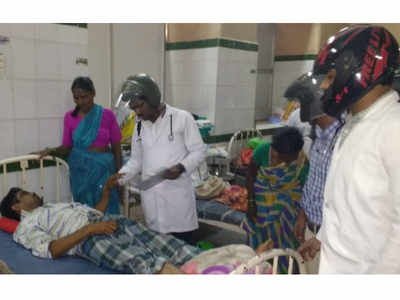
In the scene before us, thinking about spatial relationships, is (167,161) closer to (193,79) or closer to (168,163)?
(168,163)

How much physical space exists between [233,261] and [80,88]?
166cm

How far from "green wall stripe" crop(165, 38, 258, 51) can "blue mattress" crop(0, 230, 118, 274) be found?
2.51m

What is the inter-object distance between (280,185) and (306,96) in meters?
0.77

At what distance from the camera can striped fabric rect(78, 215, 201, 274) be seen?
6.02 feet

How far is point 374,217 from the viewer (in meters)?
0.87

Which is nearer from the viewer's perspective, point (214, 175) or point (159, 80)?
point (214, 175)

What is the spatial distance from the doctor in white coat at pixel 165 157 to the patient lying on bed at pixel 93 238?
0.46 ft

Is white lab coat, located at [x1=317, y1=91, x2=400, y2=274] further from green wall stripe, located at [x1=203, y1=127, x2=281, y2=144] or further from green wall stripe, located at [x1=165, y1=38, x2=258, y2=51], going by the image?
green wall stripe, located at [x1=165, y1=38, x2=258, y2=51]

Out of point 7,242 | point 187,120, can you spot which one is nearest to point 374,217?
point 187,120

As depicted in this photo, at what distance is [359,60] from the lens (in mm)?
928

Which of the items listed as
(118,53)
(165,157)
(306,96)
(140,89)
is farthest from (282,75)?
(306,96)

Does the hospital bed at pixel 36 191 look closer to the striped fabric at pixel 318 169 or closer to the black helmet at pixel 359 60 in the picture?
the striped fabric at pixel 318 169

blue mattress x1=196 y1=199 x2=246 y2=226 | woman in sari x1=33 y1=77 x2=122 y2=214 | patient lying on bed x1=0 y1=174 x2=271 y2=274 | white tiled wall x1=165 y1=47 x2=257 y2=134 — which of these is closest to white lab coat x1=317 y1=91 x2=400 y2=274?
patient lying on bed x1=0 y1=174 x2=271 y2=274
